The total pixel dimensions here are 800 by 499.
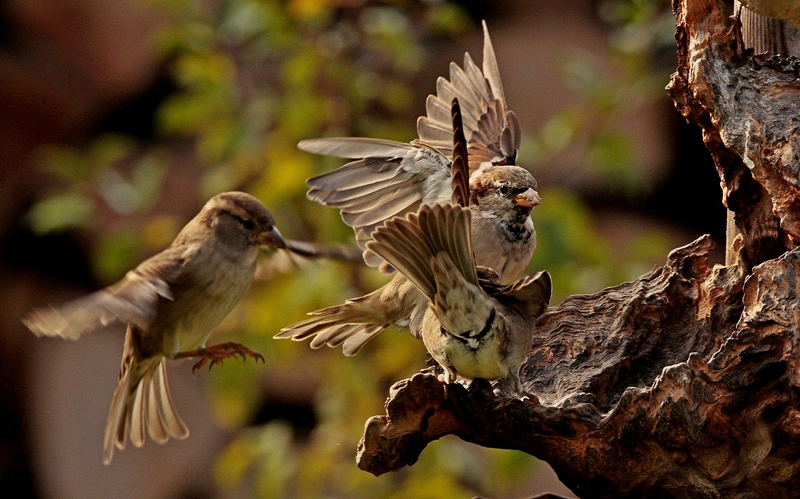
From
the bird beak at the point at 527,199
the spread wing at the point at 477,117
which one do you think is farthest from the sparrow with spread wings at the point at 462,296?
the spread wing at the point at 477,117

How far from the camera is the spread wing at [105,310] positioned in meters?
2.16

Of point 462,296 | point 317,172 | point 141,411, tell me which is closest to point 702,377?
point 462,296

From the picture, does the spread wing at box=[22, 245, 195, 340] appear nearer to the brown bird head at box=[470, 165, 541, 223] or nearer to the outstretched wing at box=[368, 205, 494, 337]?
the outstretched wing at box=[368, 205, 494, 337]

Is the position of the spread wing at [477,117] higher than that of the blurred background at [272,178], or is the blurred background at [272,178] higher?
the spread wing at [477,117]

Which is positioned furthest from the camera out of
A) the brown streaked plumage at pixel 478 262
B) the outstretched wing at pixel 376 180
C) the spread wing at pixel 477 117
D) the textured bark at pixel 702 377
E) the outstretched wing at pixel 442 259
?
the spread wing at pixel 477 117

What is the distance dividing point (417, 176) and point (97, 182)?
205cm

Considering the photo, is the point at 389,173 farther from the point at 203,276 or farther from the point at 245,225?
the point at 203,276

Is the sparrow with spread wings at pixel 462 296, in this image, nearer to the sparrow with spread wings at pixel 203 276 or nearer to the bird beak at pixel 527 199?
the sparrow with spread wings at pixel 203 276

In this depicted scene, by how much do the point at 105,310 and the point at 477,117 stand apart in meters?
1.46

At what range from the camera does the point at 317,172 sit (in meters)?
3.96

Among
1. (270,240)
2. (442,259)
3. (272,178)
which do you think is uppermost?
(442,259)

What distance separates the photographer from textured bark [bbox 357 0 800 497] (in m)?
1.59

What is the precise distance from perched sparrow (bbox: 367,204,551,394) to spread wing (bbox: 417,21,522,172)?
1.22 m

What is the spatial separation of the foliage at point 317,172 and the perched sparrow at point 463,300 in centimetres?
163
